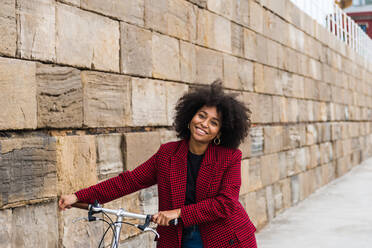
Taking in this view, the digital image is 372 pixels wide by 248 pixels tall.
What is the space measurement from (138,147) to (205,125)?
1.66 m

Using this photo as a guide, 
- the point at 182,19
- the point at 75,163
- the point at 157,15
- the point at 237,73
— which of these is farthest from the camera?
the point at 237,73

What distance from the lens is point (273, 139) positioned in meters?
8.05

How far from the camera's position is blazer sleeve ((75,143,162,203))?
2969 millimetres

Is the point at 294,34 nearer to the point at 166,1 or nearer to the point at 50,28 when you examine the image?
the point at 166,1

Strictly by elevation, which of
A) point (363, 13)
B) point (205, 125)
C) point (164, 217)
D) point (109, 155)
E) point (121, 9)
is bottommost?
point (164, 217)

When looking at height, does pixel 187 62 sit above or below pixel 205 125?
above

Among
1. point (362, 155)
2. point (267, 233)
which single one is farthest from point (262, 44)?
point (362, 155)

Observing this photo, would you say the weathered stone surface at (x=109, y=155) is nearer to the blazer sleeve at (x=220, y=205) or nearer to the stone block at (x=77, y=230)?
the stone block at (x=77, y=230)

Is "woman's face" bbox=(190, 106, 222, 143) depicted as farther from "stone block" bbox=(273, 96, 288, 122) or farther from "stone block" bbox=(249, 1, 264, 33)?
"stone block" bbox=(273, 96, 288, 122)

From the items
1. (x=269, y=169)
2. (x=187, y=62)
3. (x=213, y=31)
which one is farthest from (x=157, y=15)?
(x=269, y=169)

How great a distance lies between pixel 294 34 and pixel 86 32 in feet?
19.0

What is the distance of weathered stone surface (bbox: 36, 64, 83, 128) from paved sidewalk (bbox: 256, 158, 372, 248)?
3.22m

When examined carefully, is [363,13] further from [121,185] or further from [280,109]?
[121,185]

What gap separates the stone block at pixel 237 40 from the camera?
6.80 m
